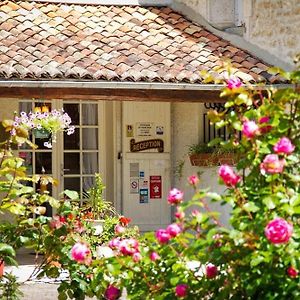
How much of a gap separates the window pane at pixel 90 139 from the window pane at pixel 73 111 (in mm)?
199

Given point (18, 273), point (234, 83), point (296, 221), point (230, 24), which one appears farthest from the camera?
point (230, 24)

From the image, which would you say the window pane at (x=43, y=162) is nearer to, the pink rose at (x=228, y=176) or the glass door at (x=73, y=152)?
the glass door at (x=73, y=152)

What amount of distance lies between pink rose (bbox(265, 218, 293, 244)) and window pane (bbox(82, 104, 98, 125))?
31.2 ft

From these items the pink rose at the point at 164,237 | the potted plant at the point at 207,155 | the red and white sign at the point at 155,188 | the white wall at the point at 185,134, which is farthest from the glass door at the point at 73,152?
the pink rose at the point at 164,237

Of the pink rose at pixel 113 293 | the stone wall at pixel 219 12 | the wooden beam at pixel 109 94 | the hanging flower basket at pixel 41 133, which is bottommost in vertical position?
the pink rose at pixel 113 293

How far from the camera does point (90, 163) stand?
1299 centimetres

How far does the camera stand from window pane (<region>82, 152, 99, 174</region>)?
12961mm

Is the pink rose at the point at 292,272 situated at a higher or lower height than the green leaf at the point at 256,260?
lower

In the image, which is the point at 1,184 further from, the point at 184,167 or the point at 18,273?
the point at 184,167

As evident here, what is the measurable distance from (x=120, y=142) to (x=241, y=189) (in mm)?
9063

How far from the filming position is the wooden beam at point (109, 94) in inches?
412

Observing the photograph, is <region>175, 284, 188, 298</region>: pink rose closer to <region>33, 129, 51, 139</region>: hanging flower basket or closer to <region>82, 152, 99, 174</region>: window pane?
<region>33, 129, 51, 139</region>: hanging flower basket

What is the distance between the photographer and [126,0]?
13.3m

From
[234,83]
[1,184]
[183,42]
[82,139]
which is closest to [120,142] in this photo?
[82,139]
